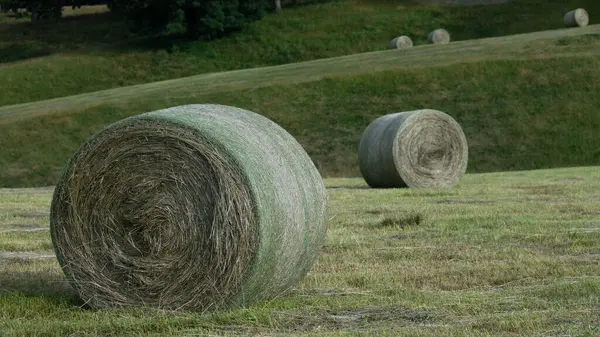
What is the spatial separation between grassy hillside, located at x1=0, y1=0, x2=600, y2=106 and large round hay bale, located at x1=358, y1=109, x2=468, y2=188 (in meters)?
38.7

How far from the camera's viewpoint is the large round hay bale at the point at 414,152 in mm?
25234

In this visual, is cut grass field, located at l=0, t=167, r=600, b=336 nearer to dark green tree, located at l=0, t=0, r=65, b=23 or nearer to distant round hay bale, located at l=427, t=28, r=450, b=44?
distant round hay bale, located at l=427, t=28, r=450, b=44

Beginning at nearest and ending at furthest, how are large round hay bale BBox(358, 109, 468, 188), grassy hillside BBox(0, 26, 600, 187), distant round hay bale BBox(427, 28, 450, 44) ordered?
1. large round hay bale BBox(358, 109, 468, 188)
2. grassy hillside BBox(0, 26, 600, 187)
3. distant round hay bale BBox(427, 28, 450, 44)

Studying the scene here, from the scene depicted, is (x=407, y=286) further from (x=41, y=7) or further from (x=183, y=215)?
(x=41, y=7)

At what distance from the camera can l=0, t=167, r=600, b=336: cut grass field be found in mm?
7977

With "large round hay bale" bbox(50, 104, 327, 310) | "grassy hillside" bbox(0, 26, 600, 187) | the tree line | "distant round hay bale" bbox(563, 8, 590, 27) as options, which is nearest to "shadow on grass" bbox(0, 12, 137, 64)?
the tree line

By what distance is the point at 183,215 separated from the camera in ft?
29.0

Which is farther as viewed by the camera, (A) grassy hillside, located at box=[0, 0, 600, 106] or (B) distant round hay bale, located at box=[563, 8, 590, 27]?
(A) grassy hillside, located at box=[0, 0, 600, 106]

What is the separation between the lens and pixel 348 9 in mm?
77750

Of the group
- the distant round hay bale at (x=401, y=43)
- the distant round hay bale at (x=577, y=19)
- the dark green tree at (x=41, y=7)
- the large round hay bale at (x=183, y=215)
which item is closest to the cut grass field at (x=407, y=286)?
the large round hay bale at (x=183, y=215)

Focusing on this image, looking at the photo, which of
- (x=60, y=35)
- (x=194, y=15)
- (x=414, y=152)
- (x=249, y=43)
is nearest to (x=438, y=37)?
(x=249, y=43)

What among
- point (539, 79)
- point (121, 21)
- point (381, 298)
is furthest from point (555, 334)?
point (121, 21)

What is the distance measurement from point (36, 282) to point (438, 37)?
5591cm

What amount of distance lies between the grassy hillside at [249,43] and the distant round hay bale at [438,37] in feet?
13.4
